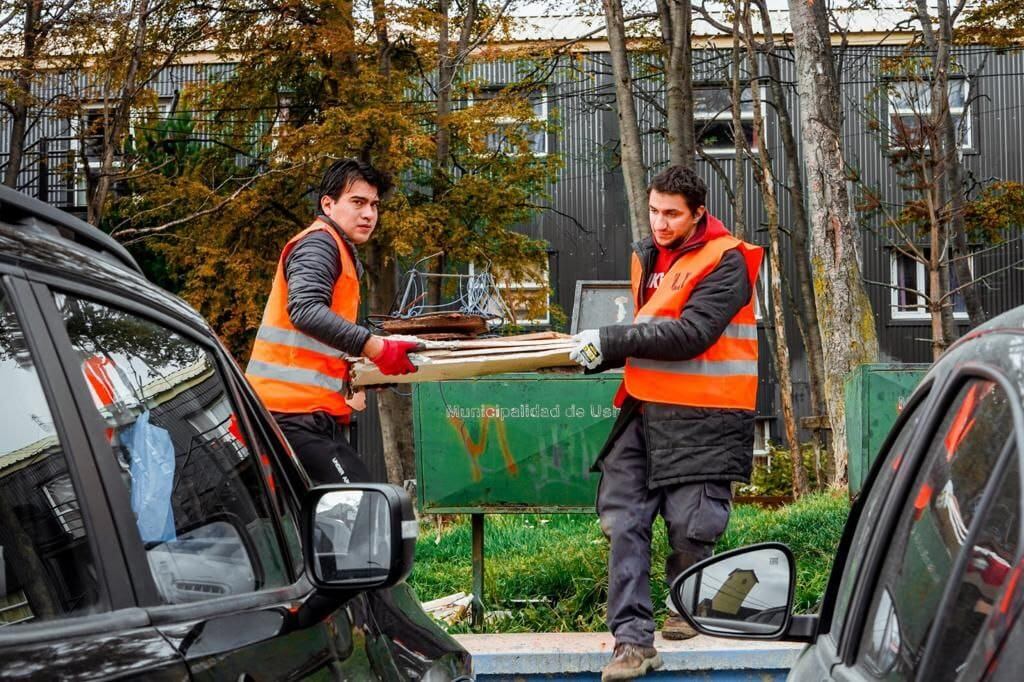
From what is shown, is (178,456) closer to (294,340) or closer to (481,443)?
(294,340)

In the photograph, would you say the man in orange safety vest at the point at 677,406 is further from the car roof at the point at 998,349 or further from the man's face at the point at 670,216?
the car roof at the point at 998,349

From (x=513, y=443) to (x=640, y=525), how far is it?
1.59 metres

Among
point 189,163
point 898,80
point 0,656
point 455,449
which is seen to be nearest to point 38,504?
point 0,656

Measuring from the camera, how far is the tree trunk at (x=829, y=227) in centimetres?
1048

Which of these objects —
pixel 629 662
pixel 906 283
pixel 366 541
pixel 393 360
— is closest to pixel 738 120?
pixel 906 283

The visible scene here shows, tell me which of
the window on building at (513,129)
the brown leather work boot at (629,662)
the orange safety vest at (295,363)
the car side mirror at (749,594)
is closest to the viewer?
the car side mirror at (749,594)

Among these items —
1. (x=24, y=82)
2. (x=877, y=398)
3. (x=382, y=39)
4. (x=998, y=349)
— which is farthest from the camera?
(x=382, y=39)

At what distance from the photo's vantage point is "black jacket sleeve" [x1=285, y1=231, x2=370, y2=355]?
222 inches

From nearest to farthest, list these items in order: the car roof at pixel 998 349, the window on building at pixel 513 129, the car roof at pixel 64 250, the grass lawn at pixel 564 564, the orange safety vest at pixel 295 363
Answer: the car roof at pixel 998 349
the car roof at pixel 64 250
the orange safety vest at pixel 295 363
the grass lawn at pixel 564 564
the window on building at pixel 513 129

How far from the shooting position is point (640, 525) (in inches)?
227

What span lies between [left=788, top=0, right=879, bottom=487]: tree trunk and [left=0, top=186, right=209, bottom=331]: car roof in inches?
332

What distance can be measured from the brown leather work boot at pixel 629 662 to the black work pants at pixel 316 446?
1140mm

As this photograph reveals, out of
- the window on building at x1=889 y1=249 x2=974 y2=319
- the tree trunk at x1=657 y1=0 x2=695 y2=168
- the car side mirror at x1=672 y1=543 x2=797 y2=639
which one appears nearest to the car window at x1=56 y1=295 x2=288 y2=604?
Answer: the car side mirror at x1=672 y1=543 x2=797 y2=639

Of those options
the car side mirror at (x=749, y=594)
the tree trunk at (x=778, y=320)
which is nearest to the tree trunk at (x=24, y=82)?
the tree trunk at (x=778, y=320)
